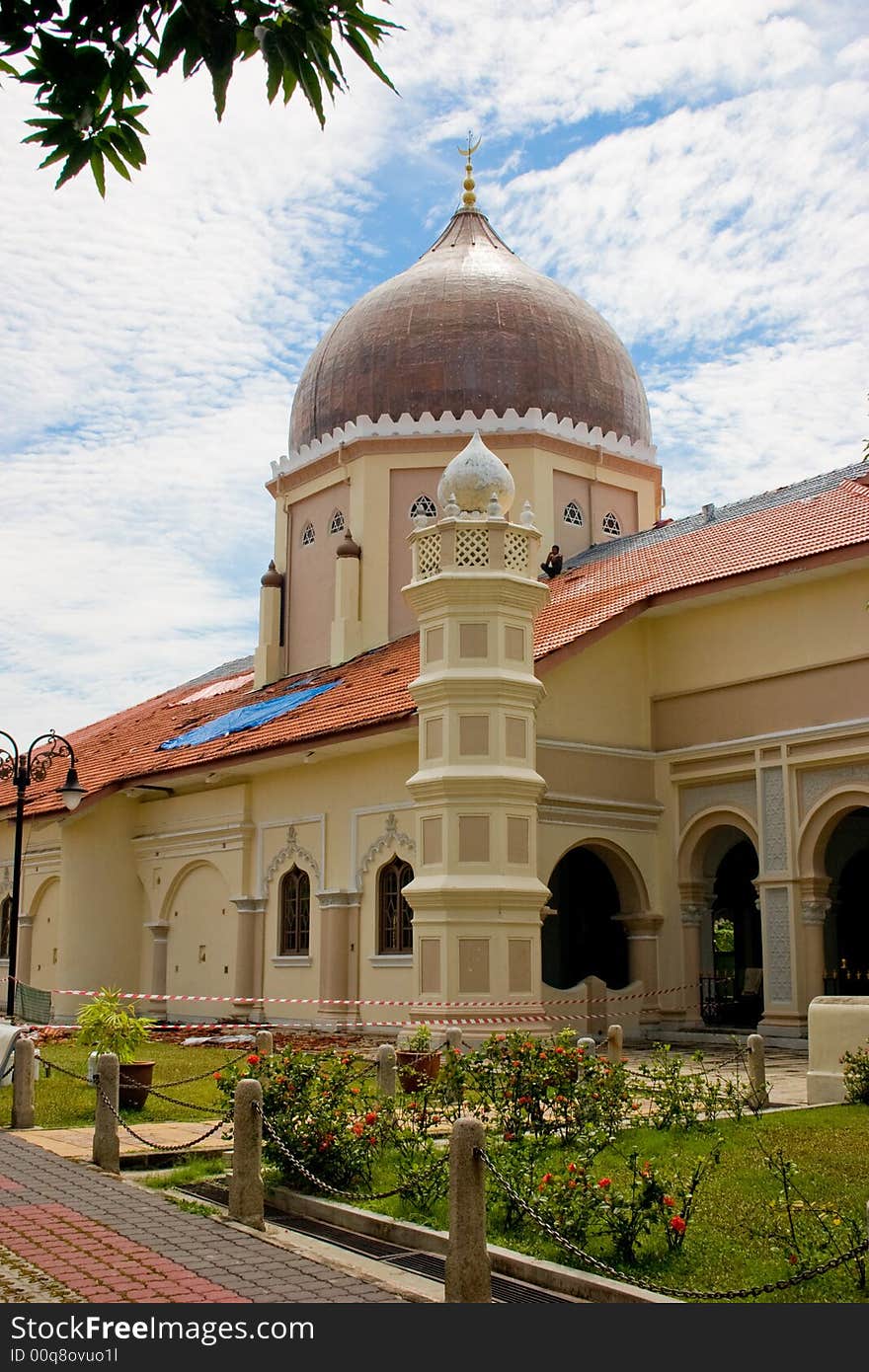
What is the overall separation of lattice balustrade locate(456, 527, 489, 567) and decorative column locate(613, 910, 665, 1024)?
21.0 feet

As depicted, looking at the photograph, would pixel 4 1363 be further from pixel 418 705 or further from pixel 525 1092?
pixel 418 705

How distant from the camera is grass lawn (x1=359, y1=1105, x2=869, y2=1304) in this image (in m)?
6.77

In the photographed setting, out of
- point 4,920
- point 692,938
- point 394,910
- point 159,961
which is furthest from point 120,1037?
point 4,920

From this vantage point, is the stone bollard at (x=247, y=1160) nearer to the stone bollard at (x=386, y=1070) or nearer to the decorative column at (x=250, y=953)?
the stone bollard at (x=386, y=1070)

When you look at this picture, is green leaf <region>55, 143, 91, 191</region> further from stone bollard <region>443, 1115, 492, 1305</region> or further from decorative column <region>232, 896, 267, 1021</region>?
decorative column <region>232, 896, 267, 1021</region>

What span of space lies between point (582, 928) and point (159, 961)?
7.96 meters

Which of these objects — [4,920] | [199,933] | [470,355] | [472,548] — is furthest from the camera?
[4,920]

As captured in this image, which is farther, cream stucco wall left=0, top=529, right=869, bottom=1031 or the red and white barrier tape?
cream stucco wall left=0, top=529, right=869, bottom=1031

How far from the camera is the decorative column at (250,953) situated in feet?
79.0

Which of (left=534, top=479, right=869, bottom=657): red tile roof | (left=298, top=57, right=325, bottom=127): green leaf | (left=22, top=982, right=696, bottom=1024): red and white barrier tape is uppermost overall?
(left=534, top=479, right=869, bottom=657): red tile roof

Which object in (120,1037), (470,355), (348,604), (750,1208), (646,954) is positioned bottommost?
(750,1208)

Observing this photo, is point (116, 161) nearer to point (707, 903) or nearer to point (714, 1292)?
point (714, 1292)

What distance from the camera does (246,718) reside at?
2642 centimetres

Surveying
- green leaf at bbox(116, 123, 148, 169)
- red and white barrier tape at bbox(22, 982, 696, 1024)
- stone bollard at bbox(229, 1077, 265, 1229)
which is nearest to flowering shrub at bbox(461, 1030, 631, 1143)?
stone bollard at bbox(229, 1077, 265, 1229)
